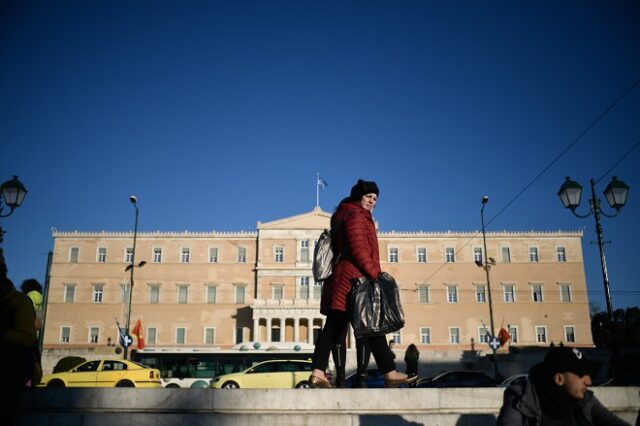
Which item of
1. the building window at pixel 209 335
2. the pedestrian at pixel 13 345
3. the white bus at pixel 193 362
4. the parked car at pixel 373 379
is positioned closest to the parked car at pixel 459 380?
the parked car at pixel 373 379

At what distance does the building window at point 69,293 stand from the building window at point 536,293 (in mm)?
41151

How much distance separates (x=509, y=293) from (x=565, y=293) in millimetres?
5027

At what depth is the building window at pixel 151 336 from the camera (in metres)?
49.3

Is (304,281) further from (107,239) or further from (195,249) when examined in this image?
(107,239)

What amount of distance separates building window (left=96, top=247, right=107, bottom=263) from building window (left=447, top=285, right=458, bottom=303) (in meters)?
31.2

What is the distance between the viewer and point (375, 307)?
5.03 m

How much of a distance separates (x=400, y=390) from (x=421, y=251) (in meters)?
48.5

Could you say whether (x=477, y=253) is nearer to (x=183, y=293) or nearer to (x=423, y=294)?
(x=423, y=294)

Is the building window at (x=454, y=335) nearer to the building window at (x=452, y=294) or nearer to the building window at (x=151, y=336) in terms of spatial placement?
the building window at (x=452, y=294)

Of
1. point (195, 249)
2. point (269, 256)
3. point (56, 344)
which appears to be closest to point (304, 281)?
point (269, 256)

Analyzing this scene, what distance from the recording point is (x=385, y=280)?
5.17 metres

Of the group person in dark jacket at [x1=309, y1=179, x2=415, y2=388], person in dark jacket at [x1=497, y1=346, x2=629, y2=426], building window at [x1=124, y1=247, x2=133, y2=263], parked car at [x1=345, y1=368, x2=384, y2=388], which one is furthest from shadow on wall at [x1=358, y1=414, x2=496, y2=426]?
building window at [x1=124, y1=247, x2=133, y2=263]

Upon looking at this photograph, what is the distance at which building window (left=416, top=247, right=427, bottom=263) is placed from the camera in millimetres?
51844

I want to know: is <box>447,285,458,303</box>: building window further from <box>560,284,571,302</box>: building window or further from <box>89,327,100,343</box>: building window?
<box>89,327,100,343</box>: building window
